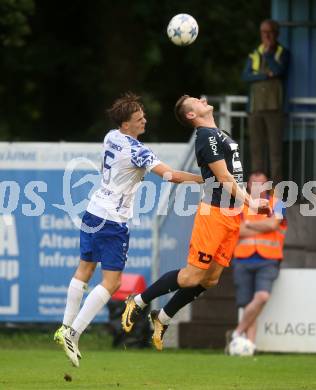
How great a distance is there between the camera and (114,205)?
12.7m

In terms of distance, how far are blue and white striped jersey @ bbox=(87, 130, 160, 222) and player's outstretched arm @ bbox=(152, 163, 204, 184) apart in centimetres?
13

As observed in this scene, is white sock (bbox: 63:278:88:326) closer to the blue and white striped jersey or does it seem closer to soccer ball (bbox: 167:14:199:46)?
the blue and white striped jersey

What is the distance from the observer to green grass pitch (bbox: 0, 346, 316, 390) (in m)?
12.4

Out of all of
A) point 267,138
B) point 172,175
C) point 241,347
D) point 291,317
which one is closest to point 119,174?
point 172,175

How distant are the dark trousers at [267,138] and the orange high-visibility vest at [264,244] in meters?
1.10

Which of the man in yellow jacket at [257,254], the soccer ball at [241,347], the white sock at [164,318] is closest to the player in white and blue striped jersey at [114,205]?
the white sock at [164,318]

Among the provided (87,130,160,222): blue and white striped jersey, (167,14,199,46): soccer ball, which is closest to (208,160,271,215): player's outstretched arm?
(87,130,160,222): blue and white striped jersey

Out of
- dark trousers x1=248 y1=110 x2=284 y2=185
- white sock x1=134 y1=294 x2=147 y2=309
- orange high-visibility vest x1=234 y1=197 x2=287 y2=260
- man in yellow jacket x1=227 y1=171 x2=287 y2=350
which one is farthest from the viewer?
dark trousers x1=248 y1=110 x2=284 y2=185

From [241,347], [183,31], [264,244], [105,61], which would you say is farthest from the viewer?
[105,61]

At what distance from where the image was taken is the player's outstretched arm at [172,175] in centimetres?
1234

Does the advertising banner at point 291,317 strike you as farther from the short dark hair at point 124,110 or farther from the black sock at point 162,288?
the short dark hair at point 124,110

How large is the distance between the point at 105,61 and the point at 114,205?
12.7 m

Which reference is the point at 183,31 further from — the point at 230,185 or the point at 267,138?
the point at 267,138

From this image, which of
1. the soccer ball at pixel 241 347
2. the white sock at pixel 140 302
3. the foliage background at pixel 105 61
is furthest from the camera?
the foliage background at pixel 105 61
